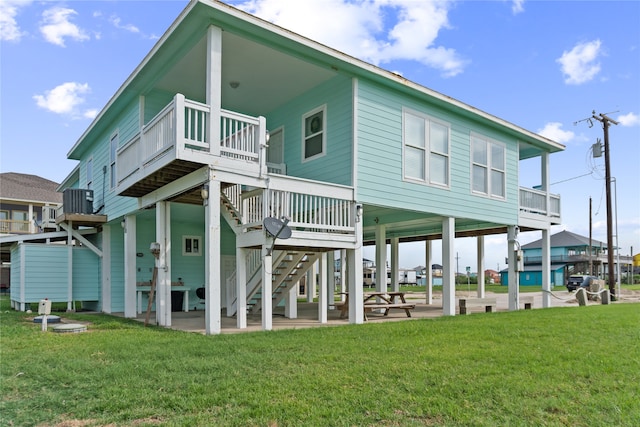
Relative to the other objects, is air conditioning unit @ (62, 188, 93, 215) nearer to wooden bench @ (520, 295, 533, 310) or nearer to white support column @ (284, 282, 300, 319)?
white support column @ (284, 282, 300, 319)

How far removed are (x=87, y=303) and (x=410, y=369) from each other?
1398 cm

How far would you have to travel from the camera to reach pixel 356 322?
416 inches

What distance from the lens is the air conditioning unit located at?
1505 cm

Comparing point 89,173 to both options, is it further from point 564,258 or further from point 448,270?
point 564,258

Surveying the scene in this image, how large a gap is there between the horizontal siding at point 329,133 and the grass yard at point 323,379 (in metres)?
4.00

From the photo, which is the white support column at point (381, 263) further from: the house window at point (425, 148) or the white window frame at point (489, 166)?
the white window frame at point (489, 166)

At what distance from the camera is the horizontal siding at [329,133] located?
10.9 meters

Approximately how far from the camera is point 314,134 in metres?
11.9

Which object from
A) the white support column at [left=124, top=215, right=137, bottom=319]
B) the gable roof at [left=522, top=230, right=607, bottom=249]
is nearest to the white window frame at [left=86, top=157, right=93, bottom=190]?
the white support column at [left=124, top=215, right=137, bottom=319]

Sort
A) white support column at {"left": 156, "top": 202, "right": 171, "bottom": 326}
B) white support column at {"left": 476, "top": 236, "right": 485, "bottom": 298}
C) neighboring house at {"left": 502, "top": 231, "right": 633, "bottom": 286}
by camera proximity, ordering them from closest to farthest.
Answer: white support column at {"left": 156, "top": 202, "right": 171, "bottom": 326}
white support column at {"left": 476, "top": 236, "right": 485, "bottom": 298}
neighboring house at {"left": 502, "top": 231, "right": 633, "bottom": 286}

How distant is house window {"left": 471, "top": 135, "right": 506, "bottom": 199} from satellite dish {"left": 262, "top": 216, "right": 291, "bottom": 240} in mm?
6878

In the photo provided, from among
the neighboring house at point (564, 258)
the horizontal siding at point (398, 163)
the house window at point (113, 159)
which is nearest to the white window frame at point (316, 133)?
the horizontal siding at point (398, 163)

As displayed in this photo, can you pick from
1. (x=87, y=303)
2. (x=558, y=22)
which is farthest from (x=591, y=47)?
(x=87, y=303)

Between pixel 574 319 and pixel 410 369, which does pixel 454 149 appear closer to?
pixel 574 319
